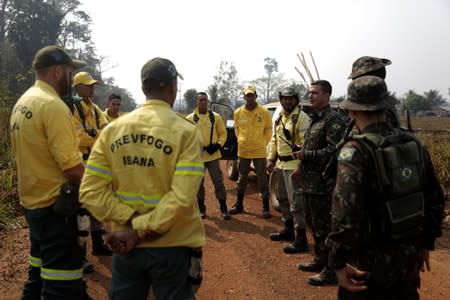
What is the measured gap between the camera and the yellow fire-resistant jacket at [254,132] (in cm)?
600

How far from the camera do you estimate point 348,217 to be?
1895 mm

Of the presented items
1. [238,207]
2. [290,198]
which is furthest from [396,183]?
[238,207]

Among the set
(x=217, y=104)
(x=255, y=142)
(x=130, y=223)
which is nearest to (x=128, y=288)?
(x=130, y=223)

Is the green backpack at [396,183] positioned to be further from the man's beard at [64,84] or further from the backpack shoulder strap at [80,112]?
the backpack shoulder strap at [80,112]

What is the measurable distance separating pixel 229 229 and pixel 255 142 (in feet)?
5.06

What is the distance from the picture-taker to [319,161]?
3734mm

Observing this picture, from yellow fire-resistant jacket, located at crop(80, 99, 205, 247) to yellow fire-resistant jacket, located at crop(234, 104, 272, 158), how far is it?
411 centimetres

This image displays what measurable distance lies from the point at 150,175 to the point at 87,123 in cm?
276

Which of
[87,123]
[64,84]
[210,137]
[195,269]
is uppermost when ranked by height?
[64,84]

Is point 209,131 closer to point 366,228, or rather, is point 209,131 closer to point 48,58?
point 48,58

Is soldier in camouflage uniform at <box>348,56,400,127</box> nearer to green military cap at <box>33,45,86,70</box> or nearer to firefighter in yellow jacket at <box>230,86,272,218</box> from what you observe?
green military cap at <box>33,45,86,70</box>

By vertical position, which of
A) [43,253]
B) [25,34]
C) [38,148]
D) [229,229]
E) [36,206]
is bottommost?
[229,229]

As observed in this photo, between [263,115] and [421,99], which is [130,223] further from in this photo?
[421,99]

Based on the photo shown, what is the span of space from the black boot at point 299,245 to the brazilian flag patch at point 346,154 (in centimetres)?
288
